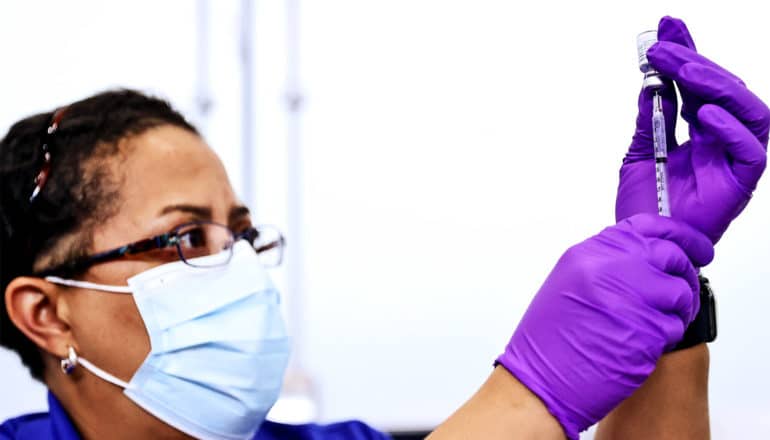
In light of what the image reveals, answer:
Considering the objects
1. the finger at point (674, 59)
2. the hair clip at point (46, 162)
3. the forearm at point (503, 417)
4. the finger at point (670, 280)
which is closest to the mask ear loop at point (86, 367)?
the hair clip at point (46, 162)

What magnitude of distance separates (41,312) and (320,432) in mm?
469

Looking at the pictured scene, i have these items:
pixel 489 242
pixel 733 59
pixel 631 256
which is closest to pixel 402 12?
pixel 489 242

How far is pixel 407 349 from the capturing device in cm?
A: 159

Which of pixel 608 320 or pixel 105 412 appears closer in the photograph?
pixel 608 320

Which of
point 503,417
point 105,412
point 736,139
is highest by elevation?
point 736,139

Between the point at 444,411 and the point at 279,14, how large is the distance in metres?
1.01

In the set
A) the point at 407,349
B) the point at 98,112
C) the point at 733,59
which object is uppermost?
the point at 733,59

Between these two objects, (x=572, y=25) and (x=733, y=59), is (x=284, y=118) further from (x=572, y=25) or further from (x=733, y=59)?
(x=733, y=59)

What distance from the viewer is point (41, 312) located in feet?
3.24

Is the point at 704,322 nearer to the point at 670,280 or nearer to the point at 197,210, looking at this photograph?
the point at 670,280

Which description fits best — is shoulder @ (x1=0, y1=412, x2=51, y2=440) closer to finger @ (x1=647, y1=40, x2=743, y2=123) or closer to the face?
the face

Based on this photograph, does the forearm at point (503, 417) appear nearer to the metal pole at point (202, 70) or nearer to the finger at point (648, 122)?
the finger at point (648, 122)

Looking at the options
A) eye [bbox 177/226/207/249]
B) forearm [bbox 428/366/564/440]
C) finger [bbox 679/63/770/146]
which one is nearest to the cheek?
eye [bbox 177/226/207/249]

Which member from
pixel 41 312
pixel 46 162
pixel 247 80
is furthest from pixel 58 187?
pixel 247 80
